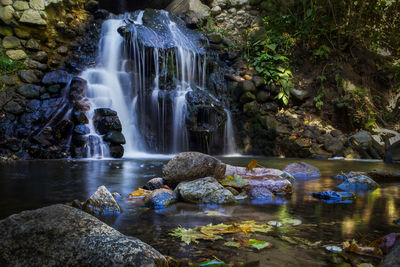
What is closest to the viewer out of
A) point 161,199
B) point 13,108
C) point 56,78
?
point 161,199

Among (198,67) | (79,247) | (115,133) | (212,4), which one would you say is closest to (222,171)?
(79,247)

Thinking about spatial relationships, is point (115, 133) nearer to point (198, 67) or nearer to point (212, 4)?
point (198, 67)

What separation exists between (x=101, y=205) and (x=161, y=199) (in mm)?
681

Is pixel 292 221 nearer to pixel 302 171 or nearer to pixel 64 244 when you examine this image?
pixel 64 244

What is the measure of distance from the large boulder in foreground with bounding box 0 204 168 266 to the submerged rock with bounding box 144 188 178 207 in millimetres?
1582

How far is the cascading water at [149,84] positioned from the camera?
1111 cm

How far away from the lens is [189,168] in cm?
400

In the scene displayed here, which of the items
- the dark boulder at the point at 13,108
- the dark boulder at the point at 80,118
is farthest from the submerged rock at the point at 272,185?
the dark boulder at the point at 13,108

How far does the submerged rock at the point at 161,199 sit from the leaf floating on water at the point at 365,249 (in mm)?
1984

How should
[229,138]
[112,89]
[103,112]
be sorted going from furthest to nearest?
[229,138] < [112,89] < [103,112]

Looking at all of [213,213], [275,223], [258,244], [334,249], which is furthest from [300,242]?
[213,213]

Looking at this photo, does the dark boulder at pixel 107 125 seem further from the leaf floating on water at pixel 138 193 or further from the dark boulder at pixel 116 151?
the leaf floating on water at pixel 138 193

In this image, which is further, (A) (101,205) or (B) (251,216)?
(A) (101,205)

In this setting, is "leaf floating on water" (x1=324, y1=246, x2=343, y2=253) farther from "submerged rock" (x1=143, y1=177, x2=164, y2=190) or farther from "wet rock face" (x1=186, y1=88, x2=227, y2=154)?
"wet rock face" (x1=186, y1=88, x2=227, y2=154)
